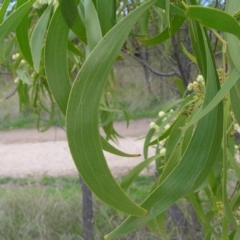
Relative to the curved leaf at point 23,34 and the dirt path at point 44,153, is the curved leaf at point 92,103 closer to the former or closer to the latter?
the curved leaf at point 23,34

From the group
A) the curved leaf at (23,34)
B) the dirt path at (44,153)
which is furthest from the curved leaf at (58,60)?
the dirt path at (44,153)

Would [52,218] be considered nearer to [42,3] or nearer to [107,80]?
[42,3]

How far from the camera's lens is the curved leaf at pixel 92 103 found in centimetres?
51

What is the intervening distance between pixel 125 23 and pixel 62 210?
2.74 m

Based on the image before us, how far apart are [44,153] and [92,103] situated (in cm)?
535

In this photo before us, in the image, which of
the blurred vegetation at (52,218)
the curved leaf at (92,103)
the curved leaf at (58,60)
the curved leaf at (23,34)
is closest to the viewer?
the curved leaf at (92,103)

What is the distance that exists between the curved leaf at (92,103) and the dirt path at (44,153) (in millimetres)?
4122

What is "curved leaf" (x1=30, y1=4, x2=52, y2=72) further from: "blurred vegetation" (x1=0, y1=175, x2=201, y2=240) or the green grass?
the green grass

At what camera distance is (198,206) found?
1023 mm

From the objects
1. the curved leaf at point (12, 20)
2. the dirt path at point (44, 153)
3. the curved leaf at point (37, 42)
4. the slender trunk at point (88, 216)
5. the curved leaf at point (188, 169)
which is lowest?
the dirt path at point (44, 153)

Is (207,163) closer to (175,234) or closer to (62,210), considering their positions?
(175,234)

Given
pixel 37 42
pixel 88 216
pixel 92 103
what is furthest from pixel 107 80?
pixel 88 216

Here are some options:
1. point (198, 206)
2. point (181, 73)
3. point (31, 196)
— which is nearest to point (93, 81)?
point (198, 206)

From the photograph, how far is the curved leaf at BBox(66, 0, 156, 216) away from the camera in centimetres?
51
